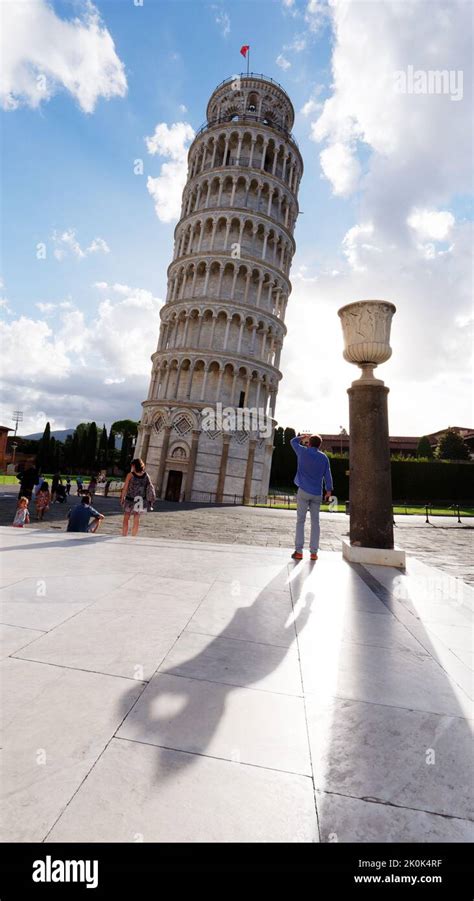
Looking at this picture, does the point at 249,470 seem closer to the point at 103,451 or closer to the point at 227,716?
the point at 227,716

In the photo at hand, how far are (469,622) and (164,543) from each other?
4662 mm

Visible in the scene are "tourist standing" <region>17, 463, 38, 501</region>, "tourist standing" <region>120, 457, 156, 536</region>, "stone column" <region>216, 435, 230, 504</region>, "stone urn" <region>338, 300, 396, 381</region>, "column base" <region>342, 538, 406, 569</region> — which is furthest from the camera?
"stone column" <region>216, 435, 230, 504</region>

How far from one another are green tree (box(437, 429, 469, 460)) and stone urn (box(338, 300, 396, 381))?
52810 millimetres

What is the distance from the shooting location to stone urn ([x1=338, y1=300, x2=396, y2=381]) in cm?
670

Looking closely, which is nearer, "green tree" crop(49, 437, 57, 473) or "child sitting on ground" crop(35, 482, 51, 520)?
"child sitting on ground" crop(35, 482, 51, 520)

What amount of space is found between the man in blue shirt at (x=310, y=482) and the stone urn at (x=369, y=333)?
5.67 feet

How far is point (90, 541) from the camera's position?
6406 mm

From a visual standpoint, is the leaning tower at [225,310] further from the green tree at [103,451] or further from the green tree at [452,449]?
the green tree at [103,451]

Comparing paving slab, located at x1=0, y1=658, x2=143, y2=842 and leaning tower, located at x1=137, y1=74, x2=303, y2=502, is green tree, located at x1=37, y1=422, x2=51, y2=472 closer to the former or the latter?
leaning tower, located at x1=137, y1=74, x2=303, y2=502

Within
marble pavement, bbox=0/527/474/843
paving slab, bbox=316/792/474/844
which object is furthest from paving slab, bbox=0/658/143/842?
paving slab, bbox=316/792/474/844

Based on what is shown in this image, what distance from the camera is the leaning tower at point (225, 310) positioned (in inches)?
1345

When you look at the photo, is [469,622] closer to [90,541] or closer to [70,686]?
[70,686]

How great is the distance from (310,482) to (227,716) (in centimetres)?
464
